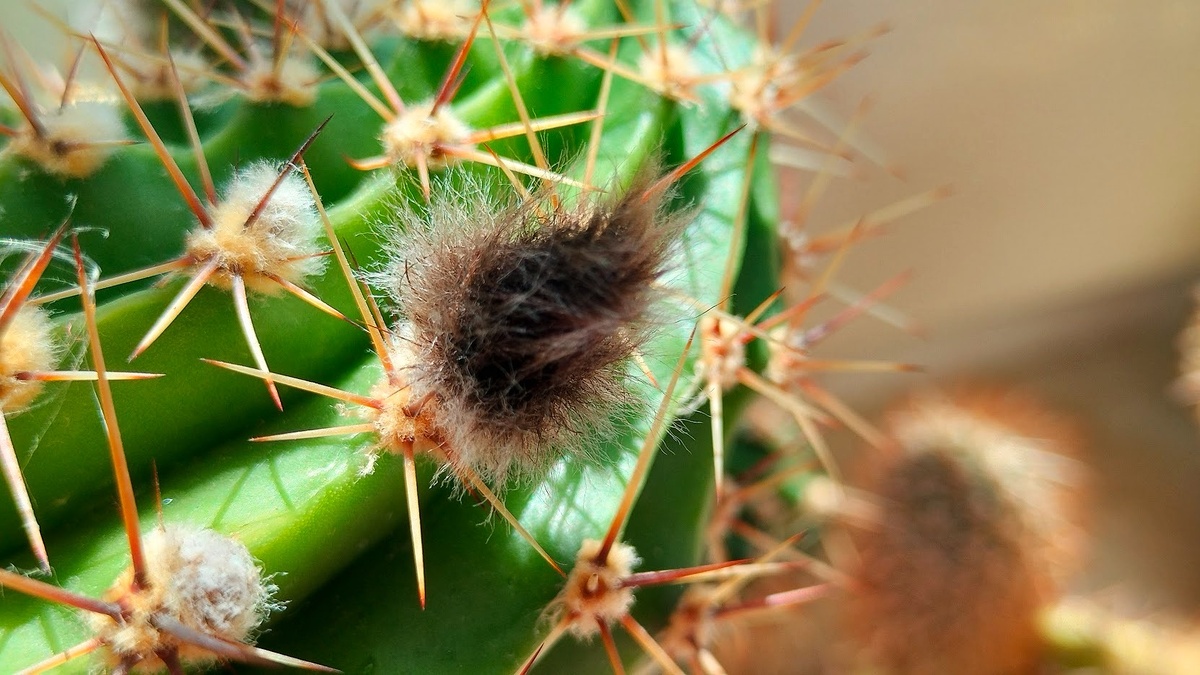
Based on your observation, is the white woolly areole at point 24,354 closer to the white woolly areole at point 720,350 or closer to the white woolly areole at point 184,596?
the white woolly areole at point 184,596

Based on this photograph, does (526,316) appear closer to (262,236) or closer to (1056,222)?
(262,236)

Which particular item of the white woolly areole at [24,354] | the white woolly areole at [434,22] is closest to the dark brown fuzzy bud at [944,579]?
the white woolly areole at [434,22]

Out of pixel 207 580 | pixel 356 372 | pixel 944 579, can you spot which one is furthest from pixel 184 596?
pixel 944 579

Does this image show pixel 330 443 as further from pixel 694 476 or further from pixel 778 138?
pixel 778 138

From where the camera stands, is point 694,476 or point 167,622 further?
point 694,476

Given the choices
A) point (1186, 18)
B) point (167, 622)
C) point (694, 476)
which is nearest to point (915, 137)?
point (1186, 18)
